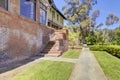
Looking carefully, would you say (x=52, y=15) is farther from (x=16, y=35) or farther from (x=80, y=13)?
(x=80, y=13)

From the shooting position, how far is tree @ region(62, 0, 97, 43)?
151 ft

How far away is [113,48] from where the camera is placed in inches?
832

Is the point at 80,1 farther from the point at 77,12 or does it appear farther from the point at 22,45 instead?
the point at 22,45

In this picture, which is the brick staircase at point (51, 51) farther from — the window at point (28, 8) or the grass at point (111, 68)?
the grass at point (111, 68)

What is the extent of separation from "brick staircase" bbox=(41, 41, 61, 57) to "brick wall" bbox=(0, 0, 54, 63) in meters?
0.82

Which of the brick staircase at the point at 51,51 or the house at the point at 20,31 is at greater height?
the house at the point at 20,31

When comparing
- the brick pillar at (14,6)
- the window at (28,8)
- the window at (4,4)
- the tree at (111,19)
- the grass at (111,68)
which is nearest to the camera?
the grass at (111,68)

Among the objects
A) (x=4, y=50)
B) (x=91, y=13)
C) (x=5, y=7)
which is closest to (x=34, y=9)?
(x=5, y=7)

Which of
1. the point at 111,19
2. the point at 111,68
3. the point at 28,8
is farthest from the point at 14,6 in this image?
the point at 111,19

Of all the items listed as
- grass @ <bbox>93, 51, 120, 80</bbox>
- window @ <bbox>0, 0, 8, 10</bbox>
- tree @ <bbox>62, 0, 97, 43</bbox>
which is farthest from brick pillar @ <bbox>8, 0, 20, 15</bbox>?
tree @ <bbox>62, 0, 97, 43</bbox>

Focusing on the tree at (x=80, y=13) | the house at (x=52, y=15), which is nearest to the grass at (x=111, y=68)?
the house at (x=52, y=15)

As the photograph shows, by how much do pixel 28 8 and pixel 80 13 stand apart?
34023mm

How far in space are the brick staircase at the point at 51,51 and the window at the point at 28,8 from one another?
338cm

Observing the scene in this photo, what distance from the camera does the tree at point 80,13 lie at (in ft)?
151
